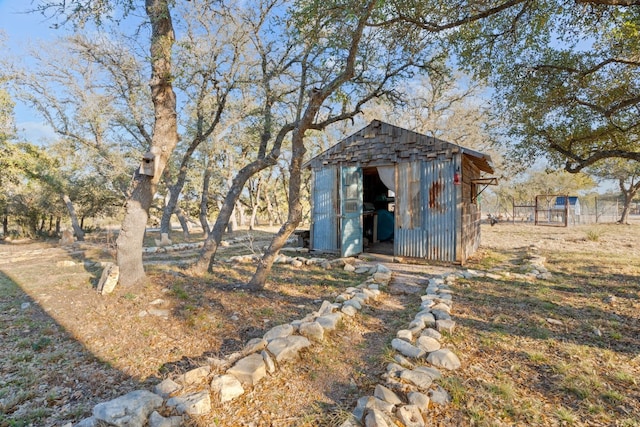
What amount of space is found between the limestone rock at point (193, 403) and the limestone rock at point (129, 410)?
4.6 inches

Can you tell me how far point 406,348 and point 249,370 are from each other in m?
1.53

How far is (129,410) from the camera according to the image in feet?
6.80

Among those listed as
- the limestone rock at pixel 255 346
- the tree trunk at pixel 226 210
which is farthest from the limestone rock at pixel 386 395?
the tree trunk at pixel 226 210

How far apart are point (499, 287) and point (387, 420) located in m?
4.66

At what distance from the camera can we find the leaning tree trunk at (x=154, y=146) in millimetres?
5129

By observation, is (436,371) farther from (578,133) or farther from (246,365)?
(578,133)

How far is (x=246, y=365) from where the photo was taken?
2.66 meters

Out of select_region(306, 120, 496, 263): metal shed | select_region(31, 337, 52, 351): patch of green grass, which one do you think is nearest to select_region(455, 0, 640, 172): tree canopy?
select_region(306, 120, 496, 263): metal shed

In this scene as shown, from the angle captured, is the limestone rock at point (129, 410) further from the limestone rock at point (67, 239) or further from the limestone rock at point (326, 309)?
the limestone rock at point (67, 239)

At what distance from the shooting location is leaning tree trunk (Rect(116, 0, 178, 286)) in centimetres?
513

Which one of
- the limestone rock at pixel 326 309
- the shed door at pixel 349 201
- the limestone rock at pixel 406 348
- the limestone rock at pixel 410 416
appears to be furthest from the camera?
the shed door at pixel 349 201

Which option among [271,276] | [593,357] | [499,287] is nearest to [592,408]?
[593,357]

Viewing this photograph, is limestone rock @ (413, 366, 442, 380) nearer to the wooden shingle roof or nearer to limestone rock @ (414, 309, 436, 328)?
limestone rock @ (414, 309, 436, 328)

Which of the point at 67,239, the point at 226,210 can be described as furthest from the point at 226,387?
the point at 67,239
